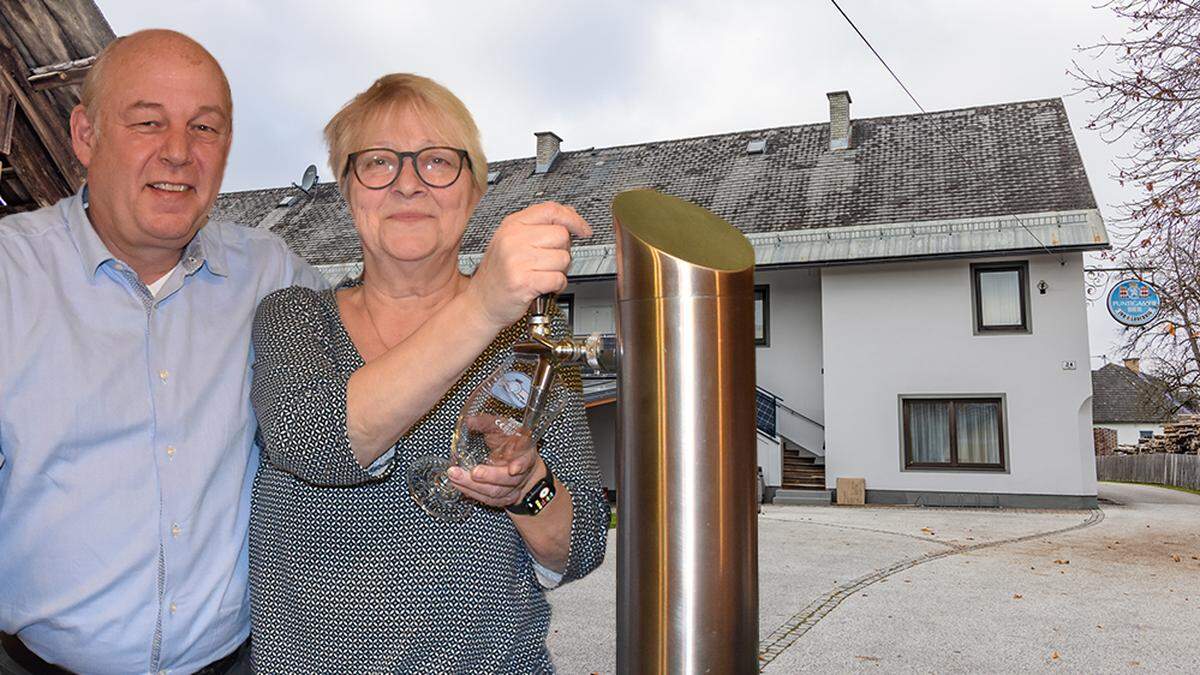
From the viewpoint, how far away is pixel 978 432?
1521 centimetres

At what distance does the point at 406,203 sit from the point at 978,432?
15.4 m

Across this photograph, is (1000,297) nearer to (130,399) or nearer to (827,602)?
(827,602)

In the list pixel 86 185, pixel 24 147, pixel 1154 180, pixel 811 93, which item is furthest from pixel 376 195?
pixel 811 93

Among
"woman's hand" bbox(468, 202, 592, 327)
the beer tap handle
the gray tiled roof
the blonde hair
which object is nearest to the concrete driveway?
the blonde hair

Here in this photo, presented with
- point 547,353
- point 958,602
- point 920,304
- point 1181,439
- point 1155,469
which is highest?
point 920,304

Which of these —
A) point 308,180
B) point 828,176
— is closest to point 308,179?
point 308,180

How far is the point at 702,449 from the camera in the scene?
1036 mm

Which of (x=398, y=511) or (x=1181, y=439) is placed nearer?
(x=398, y=511)

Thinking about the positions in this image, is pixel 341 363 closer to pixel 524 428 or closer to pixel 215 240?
pixel 524 428

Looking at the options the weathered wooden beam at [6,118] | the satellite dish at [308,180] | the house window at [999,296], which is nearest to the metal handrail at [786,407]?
the house window at [999,296]

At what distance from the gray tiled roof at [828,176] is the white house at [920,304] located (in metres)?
0.05

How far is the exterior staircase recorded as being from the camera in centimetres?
1551

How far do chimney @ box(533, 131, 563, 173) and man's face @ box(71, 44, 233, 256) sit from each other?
1951cm

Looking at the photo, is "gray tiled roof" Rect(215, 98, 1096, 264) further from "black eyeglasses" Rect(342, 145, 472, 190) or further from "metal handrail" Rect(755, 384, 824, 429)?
"black eyeglasses" Rect(342, 145, 472, 190)
